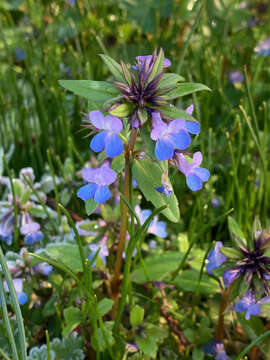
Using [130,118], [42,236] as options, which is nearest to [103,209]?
[42,236]

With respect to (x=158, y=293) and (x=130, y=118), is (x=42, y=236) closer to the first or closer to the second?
(x=158, y=293)

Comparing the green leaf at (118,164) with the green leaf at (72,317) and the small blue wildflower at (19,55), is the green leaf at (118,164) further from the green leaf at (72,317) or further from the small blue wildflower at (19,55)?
the small blue wildflower at (19,55)

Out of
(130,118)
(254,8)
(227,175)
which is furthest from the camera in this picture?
(254,8)

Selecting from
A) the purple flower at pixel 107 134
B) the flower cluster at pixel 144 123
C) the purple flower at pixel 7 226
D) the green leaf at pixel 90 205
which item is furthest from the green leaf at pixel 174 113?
the purple flower at pixel 7 226

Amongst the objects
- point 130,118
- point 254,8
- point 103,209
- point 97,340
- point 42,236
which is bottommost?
point 97,340

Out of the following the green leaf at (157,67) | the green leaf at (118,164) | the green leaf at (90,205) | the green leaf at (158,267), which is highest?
the green leaf at (157,67)

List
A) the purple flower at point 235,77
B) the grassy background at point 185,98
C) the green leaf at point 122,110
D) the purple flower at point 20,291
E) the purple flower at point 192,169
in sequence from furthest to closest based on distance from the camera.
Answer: the purple flower at point 235,77 → the grassy background at point 185,98 → the purple flower at point 20,291 → the purple flower at point 192,169 → the green leaf at point 122,110

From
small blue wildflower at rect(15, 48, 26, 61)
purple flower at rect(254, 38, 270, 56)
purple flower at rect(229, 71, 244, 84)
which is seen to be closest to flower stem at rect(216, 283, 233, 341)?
purple flower at rect(229, 71, 244, 84)
